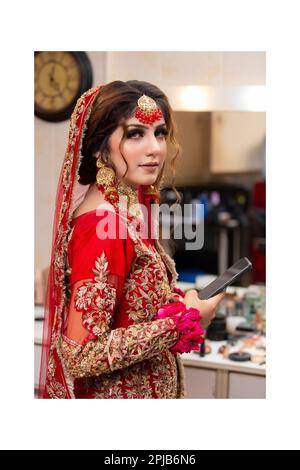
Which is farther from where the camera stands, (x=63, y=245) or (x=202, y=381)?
(x=202, y=381)

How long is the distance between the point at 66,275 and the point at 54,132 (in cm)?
137

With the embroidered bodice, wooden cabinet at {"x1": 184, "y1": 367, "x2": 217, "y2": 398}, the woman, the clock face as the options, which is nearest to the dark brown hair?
the woman

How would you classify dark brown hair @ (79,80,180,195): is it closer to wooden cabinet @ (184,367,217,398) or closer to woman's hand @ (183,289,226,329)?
woman's hand @ (183,289,226,329)

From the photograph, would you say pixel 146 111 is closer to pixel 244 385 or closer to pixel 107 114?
pixel 107 114

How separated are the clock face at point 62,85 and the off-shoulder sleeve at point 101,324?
4.66 ft

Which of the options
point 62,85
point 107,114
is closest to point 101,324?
point 107,114

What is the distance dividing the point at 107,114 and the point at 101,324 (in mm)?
394

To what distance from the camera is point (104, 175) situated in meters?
1.16

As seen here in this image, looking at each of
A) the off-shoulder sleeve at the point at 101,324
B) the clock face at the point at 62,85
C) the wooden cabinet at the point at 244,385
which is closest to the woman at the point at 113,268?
the off-shoulder sleeve at the point at 101,324

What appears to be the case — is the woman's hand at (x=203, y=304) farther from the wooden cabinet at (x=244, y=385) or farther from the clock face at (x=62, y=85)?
the clock face at (x=62, y=85)

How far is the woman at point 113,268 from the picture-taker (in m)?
1.09
